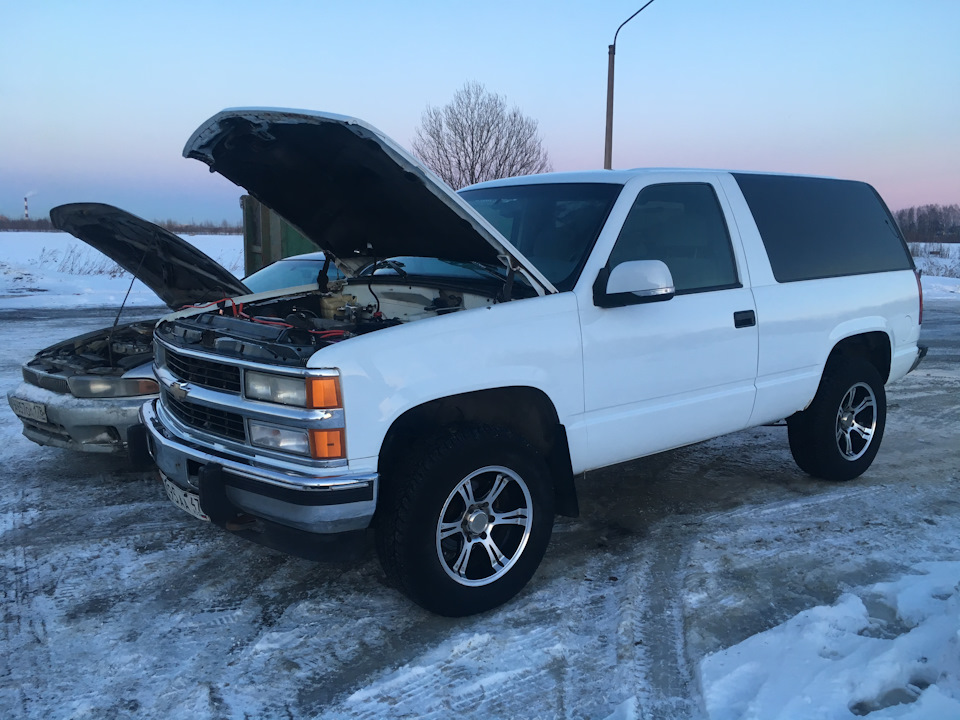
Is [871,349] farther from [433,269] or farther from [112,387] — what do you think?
[112,387]

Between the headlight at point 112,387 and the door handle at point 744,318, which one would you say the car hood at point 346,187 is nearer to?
the door handle at point 744,318

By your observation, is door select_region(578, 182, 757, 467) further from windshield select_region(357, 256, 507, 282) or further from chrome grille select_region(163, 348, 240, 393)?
chrome grille select_region(163, 348, 240, 393)

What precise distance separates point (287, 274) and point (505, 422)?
4.31 metres

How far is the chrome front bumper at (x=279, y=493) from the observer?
282cm

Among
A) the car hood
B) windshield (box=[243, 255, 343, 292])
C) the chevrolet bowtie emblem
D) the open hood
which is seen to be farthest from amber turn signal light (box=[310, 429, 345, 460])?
windshield (box=[243, 255, 343, 292])

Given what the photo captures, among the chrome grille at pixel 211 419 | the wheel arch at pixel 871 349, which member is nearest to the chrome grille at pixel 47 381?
the chrome grille at pixel 211 419

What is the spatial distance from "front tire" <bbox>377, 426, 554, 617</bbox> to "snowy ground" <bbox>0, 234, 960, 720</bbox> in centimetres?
17

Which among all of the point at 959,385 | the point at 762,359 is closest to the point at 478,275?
the point at 762,359

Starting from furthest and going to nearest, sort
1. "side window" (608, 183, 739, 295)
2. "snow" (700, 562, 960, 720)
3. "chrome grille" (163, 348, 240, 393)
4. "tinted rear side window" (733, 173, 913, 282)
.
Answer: "tinted rear side window" (733, 173, 913, 282), "side window" (608, 183, 739, 295), "chrome grille" (163, 348, 240, 393), "snow" (700, 562, 960, 720)

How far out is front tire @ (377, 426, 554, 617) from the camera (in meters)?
3.00

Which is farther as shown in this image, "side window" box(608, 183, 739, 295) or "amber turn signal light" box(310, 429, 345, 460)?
"side window" box(608, 183, 739, 295)

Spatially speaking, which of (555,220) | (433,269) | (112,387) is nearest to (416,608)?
(433,269)

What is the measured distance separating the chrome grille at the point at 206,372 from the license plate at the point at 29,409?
1826mm

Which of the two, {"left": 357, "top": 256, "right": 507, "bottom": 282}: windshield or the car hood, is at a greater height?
the car hood
